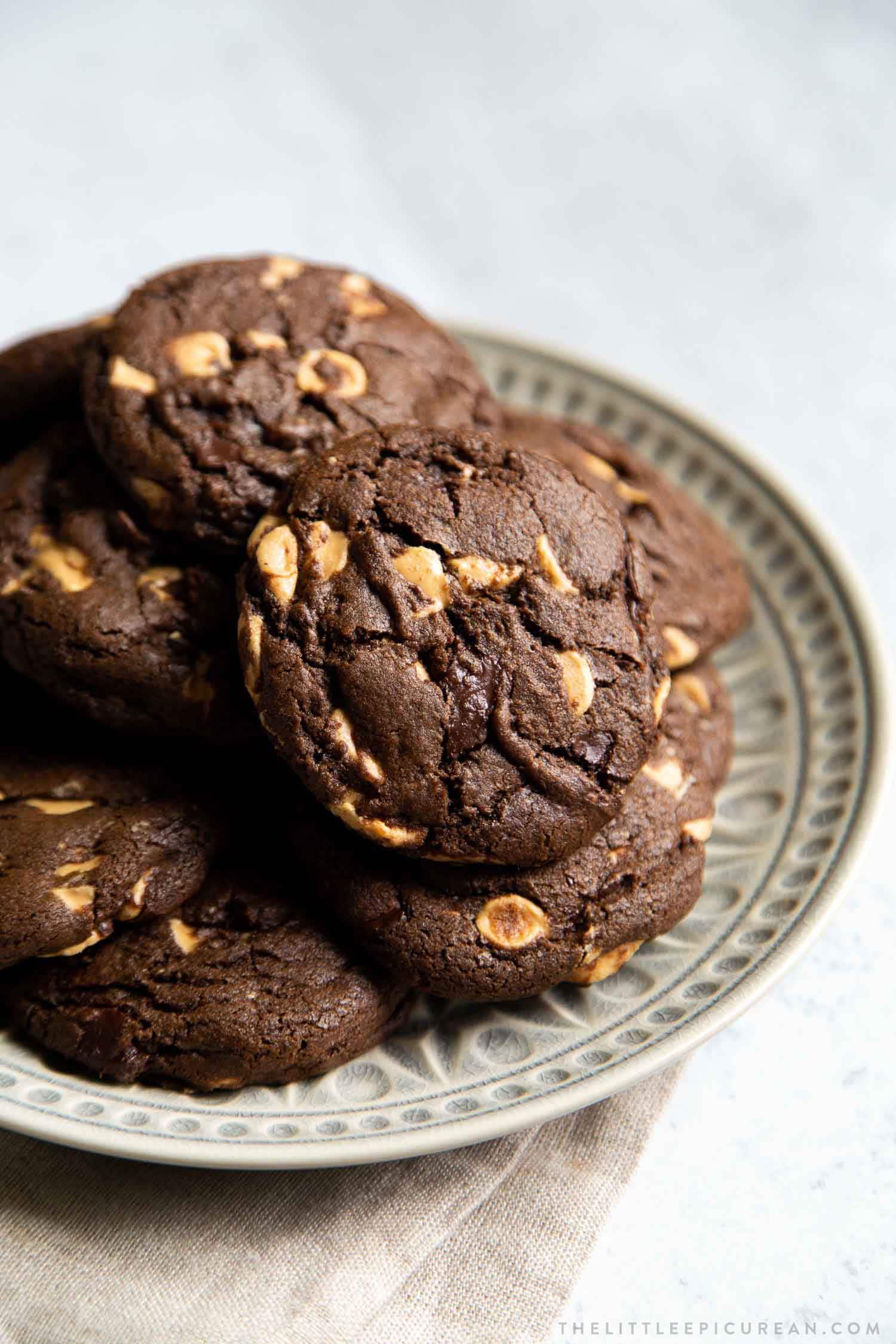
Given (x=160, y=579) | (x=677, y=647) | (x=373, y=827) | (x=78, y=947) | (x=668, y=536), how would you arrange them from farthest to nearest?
(x=668, y=536)
(x=677, y=647)
(x=160, y=579)
(x=78, y=947)
(x=373, y=827)

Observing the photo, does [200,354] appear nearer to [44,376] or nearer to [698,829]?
[44,376]

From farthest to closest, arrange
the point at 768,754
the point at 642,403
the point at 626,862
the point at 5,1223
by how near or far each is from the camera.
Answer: the point at 642,403 < the point at 768,754 < the point at 626,862 < the point at 5,1223

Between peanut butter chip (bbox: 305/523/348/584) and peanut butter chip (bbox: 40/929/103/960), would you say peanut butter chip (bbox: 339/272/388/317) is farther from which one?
peanut butter chip (bbox: 40/929/103/960)

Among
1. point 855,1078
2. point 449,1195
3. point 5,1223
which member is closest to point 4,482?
point 5,1223

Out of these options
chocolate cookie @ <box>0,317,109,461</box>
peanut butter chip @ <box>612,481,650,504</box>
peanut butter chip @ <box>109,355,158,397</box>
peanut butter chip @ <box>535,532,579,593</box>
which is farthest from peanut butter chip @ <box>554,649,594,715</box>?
chocolate cookie @ <box>0,317,109,461</box>

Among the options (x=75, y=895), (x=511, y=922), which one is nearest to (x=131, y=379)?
(x=75, y=895)

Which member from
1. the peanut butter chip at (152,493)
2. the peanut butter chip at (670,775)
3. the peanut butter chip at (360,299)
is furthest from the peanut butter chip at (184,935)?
the peanut butter chip at (360,299)

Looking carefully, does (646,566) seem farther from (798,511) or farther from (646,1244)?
(646,1244)
